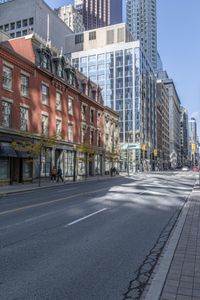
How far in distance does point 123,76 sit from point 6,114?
73421 mm

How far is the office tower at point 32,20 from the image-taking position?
96875mm

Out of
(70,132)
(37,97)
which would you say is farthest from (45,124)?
(70,132)

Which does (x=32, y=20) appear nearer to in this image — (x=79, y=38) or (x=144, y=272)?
(x=79, y=38)

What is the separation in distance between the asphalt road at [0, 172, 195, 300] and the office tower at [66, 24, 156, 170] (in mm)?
81275

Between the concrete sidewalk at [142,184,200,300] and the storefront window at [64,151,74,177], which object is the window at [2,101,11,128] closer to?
the storefront window at [64,151,74,177]

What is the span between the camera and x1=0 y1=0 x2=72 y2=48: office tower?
96875 mm

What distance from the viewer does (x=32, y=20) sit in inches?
3880

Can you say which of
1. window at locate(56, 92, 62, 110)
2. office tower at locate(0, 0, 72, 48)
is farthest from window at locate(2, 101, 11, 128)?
office tower at locate(0, 0, 72, 48)

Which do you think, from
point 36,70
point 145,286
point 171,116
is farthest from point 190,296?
point 171,116

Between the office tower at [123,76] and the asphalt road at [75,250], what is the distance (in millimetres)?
81275

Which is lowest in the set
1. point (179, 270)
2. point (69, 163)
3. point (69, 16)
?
point (179, 270)

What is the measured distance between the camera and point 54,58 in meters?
40.9

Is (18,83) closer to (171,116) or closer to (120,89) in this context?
(120,89)

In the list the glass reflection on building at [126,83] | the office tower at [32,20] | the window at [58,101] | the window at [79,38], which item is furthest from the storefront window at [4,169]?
the window at [79,38]
